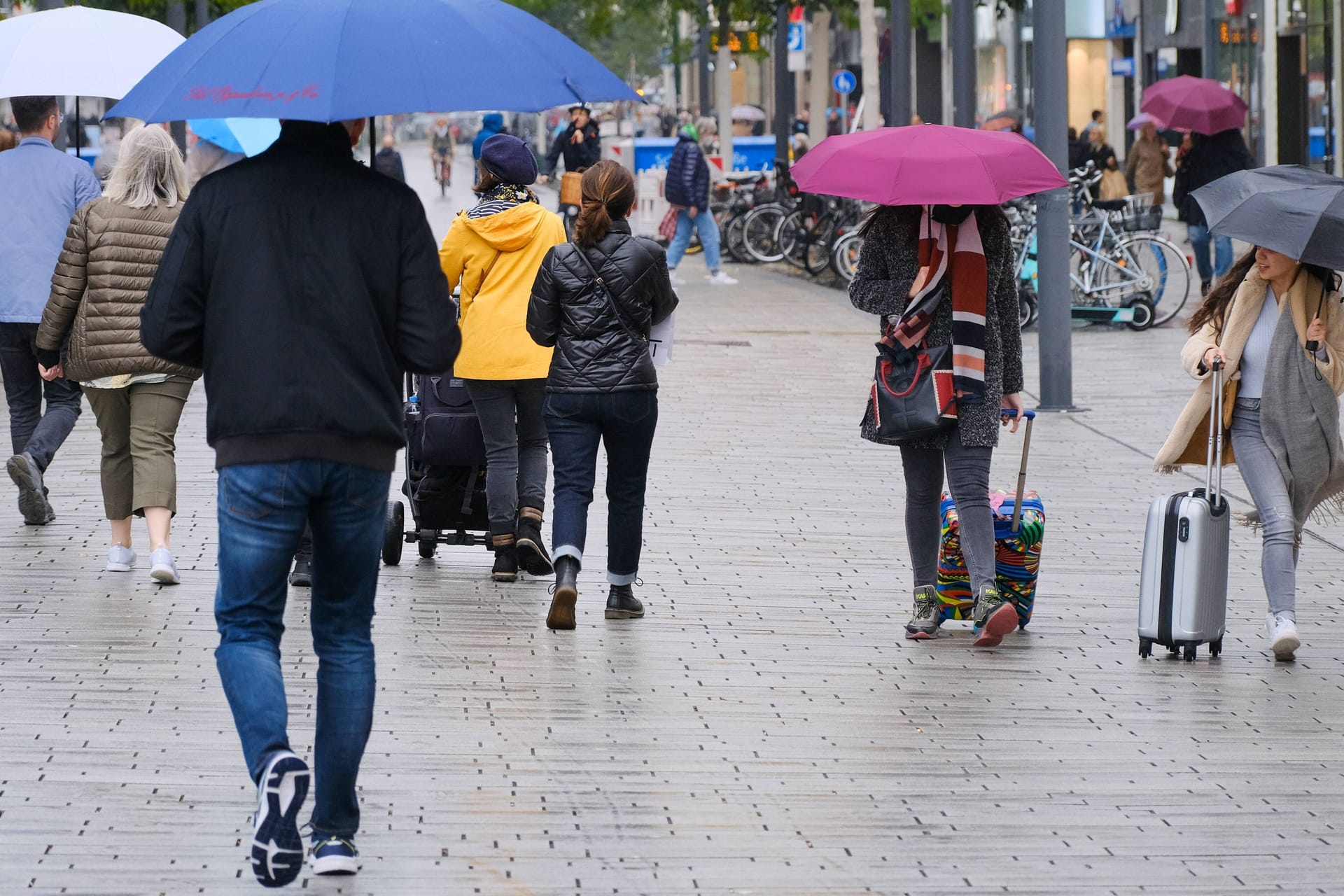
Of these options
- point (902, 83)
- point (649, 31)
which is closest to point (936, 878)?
point (902, 83)

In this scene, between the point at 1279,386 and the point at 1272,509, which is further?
the point at 1272,509

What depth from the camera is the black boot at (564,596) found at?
6988 millimetres

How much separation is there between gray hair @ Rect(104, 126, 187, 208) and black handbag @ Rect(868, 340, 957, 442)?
108 inches

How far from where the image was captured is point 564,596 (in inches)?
275

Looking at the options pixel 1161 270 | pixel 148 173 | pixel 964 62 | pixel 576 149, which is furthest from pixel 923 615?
pixel 576 149

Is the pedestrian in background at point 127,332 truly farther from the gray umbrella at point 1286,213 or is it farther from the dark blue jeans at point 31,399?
the gray umbrella at point 1286,213

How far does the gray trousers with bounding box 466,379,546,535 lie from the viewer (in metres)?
7.72

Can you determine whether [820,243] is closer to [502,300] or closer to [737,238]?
[737,238]

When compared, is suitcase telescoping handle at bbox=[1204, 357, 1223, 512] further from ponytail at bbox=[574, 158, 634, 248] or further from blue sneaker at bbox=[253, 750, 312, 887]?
blue sneaker at bbox=[253, 750, 312, 887]

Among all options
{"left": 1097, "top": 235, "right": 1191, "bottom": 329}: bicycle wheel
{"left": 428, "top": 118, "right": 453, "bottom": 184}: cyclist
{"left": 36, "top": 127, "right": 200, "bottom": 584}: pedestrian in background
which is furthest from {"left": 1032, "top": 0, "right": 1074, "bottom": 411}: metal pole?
{"left": 428, "top": 118, "right": 453, "bottom": 184}: cyclist

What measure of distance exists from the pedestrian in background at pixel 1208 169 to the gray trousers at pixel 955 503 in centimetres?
1205

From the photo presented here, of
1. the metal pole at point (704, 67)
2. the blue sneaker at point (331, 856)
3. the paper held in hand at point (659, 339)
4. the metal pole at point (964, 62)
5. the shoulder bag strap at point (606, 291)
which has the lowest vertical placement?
the blue sneaker at point (331, 856)

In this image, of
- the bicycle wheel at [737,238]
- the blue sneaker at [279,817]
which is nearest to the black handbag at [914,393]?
the blue sneaker at [279,817]

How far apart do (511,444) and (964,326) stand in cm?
196
